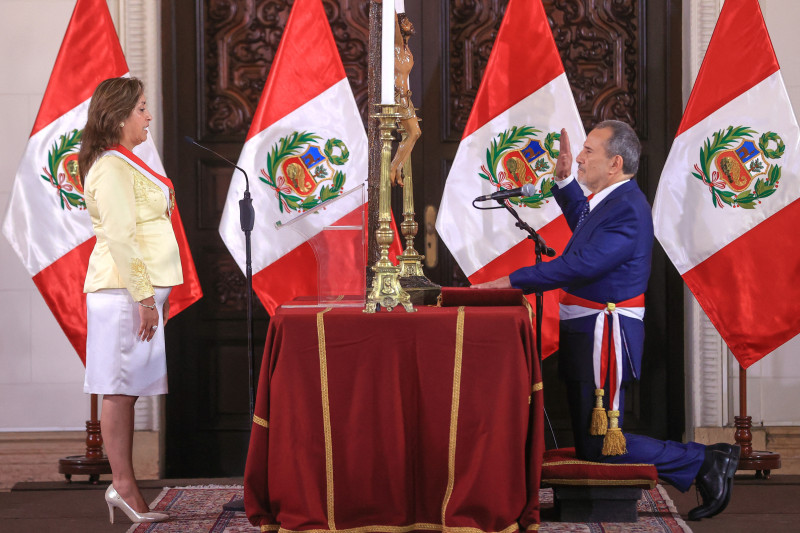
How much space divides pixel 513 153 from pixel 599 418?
4.60 feet

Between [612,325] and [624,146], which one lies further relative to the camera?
[624,146]

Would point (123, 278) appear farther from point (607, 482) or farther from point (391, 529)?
point (607, 482)

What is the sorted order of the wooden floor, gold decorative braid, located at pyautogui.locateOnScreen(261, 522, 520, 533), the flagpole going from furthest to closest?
the flagpole
the wooden floor
gold decorative braid, located at pyautogui.locateOnScreen(261, 522, 520, 533)

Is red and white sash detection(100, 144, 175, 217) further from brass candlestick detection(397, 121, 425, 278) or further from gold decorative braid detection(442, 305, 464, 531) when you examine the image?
gold decorative braid detection(442, 305, 464, 531)

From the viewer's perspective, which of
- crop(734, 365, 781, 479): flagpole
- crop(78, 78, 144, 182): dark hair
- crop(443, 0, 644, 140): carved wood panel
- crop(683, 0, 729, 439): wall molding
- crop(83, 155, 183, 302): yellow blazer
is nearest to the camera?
crop(83, 155, 183, 302): yellow blazer

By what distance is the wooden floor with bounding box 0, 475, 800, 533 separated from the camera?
3.15 m

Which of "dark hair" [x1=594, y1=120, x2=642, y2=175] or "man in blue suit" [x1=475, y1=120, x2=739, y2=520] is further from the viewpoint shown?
"dark hair" [x1=594, y1=120, x2=642, y2=175]

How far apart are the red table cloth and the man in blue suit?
1.67ft

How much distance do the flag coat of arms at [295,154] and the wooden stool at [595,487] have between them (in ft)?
4.80

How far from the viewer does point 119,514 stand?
332 cm

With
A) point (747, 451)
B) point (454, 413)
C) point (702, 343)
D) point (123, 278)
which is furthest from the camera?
point (702, 343)

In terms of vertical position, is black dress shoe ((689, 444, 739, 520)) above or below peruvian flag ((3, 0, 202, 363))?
below

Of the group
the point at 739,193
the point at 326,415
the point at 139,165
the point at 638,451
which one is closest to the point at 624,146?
the point at 739,193

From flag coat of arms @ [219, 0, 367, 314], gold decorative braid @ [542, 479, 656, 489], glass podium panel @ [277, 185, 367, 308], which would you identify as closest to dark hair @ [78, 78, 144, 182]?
glass podium panel @ [277, 185, 367, 308]
